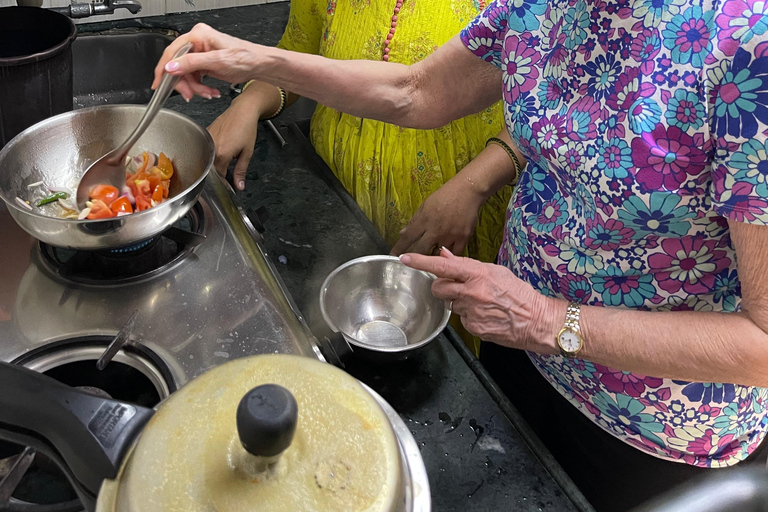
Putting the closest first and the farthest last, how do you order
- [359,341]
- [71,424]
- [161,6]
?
[71,424] < [359,341] < [161,6]

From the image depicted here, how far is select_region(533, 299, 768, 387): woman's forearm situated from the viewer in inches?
38.2

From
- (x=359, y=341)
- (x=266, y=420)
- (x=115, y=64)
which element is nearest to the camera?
(x=266, y=420)

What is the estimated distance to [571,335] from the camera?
3.61 ft

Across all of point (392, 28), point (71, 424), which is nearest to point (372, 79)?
point (392, 28)

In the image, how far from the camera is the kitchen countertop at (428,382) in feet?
3.12

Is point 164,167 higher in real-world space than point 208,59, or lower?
lower

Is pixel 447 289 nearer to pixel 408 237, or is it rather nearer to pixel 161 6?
pixel 408 237

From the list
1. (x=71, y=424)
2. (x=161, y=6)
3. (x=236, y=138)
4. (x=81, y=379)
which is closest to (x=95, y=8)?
(x=161, y=6)

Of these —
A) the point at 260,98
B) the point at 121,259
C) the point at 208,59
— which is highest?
the point at 208,59

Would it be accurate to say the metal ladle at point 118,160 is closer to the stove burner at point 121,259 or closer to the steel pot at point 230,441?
the stove burner at point 121,259

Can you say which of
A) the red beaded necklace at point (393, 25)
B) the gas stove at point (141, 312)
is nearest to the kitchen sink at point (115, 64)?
the red beaded necklace at point (393, 25)

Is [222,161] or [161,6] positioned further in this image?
[161,6]

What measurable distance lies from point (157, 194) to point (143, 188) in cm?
4

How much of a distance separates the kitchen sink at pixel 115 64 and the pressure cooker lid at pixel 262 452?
6.20 feet
